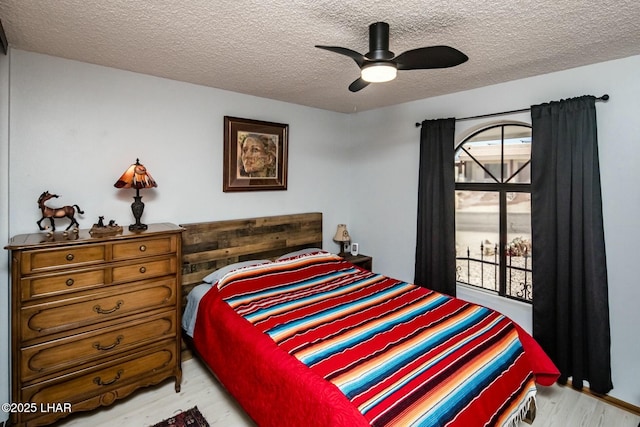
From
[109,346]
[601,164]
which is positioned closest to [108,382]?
[109,346]

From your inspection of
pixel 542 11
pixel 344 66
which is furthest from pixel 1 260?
pixel 542 11

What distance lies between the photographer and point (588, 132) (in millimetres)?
2402

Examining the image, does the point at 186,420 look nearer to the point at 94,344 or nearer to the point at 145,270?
the point at 94,344

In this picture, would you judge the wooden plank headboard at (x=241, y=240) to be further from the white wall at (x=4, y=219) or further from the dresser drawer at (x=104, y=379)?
the white wall at (x=4, y=219)

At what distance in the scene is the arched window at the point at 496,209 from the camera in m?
3.05

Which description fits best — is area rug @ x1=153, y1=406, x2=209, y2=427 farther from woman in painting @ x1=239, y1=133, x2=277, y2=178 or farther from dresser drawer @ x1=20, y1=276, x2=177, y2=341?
woman in painting @ x1=239, y1=133, x2=277, y2=178

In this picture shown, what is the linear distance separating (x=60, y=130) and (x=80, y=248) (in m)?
0.94

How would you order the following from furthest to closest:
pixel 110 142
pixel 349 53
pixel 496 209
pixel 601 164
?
pixel 496 209 → pixel 110 142 → pixel 601 164 → pixel 349 53

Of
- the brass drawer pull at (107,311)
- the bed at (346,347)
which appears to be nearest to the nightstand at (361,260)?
A: the bed at (346,347)

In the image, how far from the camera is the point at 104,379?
2209mm

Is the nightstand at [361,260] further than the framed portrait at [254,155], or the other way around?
the nightstand at [361,260]

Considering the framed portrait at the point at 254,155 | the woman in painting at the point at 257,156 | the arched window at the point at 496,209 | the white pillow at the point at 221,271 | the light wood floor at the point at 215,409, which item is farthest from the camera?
the woman in painting at the point at 257,156

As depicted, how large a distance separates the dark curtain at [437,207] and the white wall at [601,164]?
0.18 metres

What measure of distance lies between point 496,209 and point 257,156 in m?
2.45
